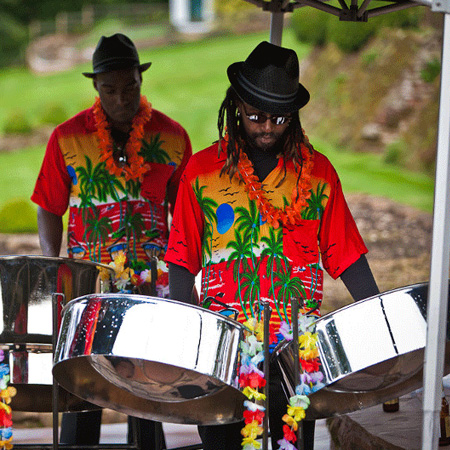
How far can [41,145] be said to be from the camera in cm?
888

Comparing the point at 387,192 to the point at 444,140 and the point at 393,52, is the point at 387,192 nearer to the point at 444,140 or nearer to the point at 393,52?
the point at 393,52

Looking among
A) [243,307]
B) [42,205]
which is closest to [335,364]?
[243,307]

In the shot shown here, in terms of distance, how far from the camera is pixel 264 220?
6.28 feet

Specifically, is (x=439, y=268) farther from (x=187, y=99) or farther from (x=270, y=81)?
(x=187, y=99)

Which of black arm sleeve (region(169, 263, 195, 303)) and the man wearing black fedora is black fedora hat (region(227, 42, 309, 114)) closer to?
black arm sleeve (region(169, 263, 195, 303))

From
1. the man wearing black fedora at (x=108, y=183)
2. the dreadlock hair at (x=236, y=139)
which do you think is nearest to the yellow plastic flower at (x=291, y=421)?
the dreadlock hair at (x=236, y=139)

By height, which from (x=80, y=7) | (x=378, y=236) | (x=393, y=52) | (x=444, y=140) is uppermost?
(x=80, y=7)

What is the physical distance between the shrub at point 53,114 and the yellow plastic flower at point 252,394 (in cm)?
771

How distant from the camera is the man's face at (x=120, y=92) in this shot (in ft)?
8.30

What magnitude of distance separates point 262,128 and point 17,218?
653cm

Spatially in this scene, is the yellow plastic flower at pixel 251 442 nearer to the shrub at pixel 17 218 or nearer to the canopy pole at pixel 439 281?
the canopy pole at pixel 439 281

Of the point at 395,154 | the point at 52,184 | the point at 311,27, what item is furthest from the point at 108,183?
the point at 311,27

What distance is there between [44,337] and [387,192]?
634 centimetres

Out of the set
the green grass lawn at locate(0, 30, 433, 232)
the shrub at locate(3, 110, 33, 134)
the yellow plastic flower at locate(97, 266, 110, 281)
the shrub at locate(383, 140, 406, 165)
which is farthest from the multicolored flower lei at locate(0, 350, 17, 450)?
the shrub at locate(3, 110, 33, 134)
